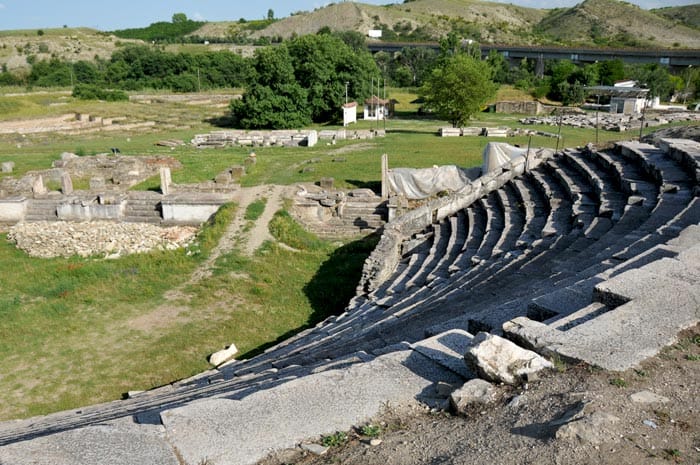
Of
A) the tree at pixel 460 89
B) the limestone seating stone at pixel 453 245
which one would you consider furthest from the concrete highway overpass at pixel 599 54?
the limestone seating stone at pixel 453 245

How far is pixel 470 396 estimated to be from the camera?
14.4 ft

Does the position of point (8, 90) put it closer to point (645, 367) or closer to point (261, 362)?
point (261, 362)

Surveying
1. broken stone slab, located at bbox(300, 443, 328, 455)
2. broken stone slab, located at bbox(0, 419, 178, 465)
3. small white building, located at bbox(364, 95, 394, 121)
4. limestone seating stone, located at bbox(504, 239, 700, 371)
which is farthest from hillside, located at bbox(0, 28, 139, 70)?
limestone seating stone, located at bbox(504, 239, 700, 371)

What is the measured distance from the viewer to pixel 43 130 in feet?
137

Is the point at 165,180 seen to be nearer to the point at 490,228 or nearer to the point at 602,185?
the point at 490,228

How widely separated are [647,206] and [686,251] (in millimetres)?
5027

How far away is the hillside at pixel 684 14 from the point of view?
126 m

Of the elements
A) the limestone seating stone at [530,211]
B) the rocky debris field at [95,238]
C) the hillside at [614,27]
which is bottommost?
the rocky debris field at [95,238]

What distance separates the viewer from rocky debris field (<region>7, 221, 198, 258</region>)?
16875 mm

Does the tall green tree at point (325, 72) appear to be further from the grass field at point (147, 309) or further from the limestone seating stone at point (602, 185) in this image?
the limestone seating stone at point (602, 185)

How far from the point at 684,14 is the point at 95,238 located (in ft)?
524

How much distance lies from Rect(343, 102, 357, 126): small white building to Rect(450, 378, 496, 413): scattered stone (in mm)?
40714

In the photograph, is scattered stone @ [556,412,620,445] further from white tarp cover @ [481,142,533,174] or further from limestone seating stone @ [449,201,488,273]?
white tarp cover @ [481,142,533,174]

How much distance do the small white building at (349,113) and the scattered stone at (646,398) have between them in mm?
41006
